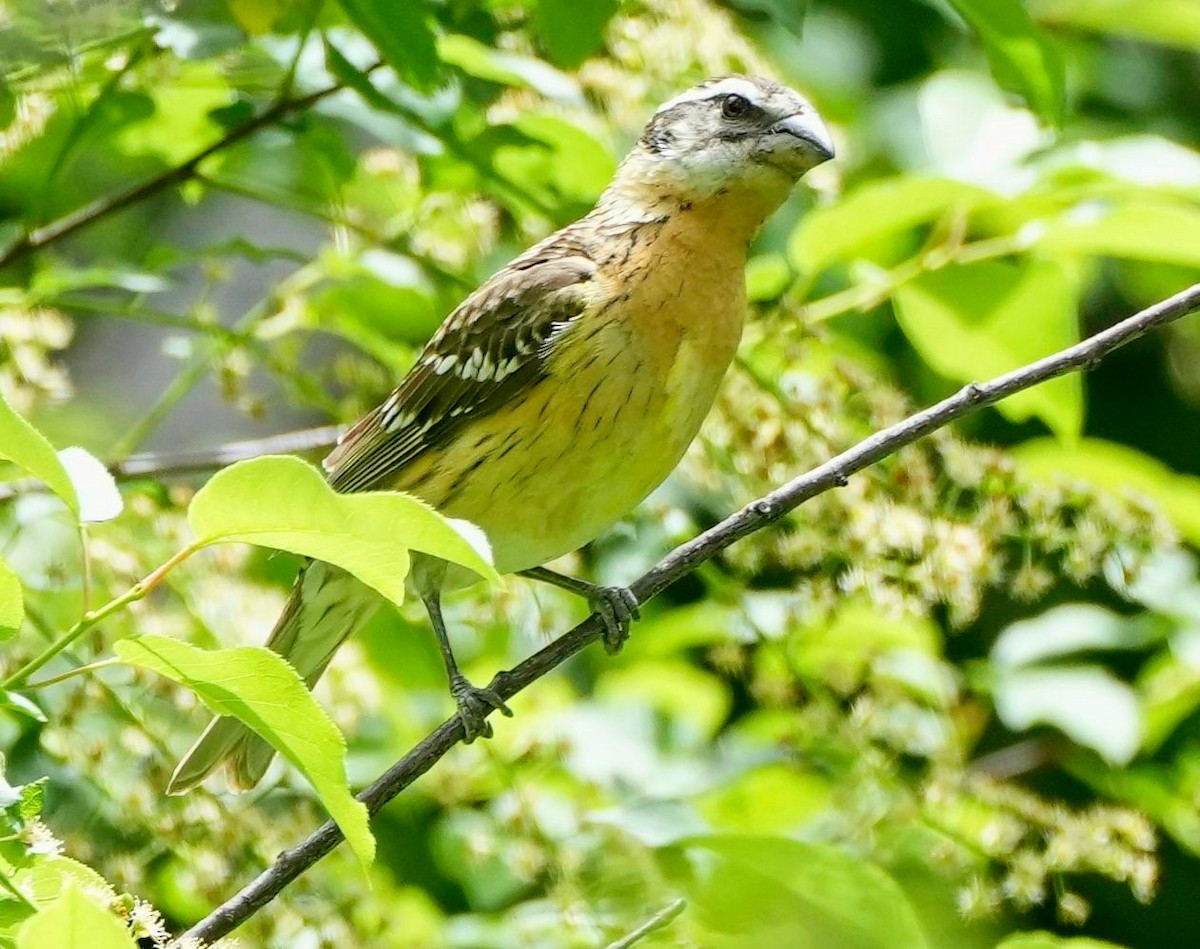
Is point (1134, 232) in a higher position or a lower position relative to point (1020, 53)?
lower

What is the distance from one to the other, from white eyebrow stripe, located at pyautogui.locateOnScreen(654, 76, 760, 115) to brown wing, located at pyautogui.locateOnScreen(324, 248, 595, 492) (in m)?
0.36

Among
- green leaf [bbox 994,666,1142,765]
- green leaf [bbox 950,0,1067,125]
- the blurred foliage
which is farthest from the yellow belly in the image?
green leaf [bbox 994,666,1142,765]

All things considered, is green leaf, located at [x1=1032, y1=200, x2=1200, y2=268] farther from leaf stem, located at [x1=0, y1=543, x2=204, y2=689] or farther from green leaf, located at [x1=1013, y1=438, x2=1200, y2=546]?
leaf stem, located at [x1=0, y1=543, x2=204, y2=689]

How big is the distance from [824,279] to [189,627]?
1475 millimetres

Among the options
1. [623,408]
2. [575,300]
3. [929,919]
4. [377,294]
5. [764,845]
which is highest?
[377,294]

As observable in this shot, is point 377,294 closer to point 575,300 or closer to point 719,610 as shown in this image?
point 575,300

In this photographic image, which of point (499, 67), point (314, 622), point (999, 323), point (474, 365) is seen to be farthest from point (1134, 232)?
point (314, 622)

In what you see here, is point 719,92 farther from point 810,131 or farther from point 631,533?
point 631,533

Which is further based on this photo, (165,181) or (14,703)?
(165,181)

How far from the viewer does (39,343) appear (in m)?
2.93

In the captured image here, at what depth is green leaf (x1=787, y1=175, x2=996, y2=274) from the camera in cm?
282

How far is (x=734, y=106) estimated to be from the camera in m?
3.21

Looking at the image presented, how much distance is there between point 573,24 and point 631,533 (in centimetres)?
120

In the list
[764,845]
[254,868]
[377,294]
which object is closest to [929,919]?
[764,845]
